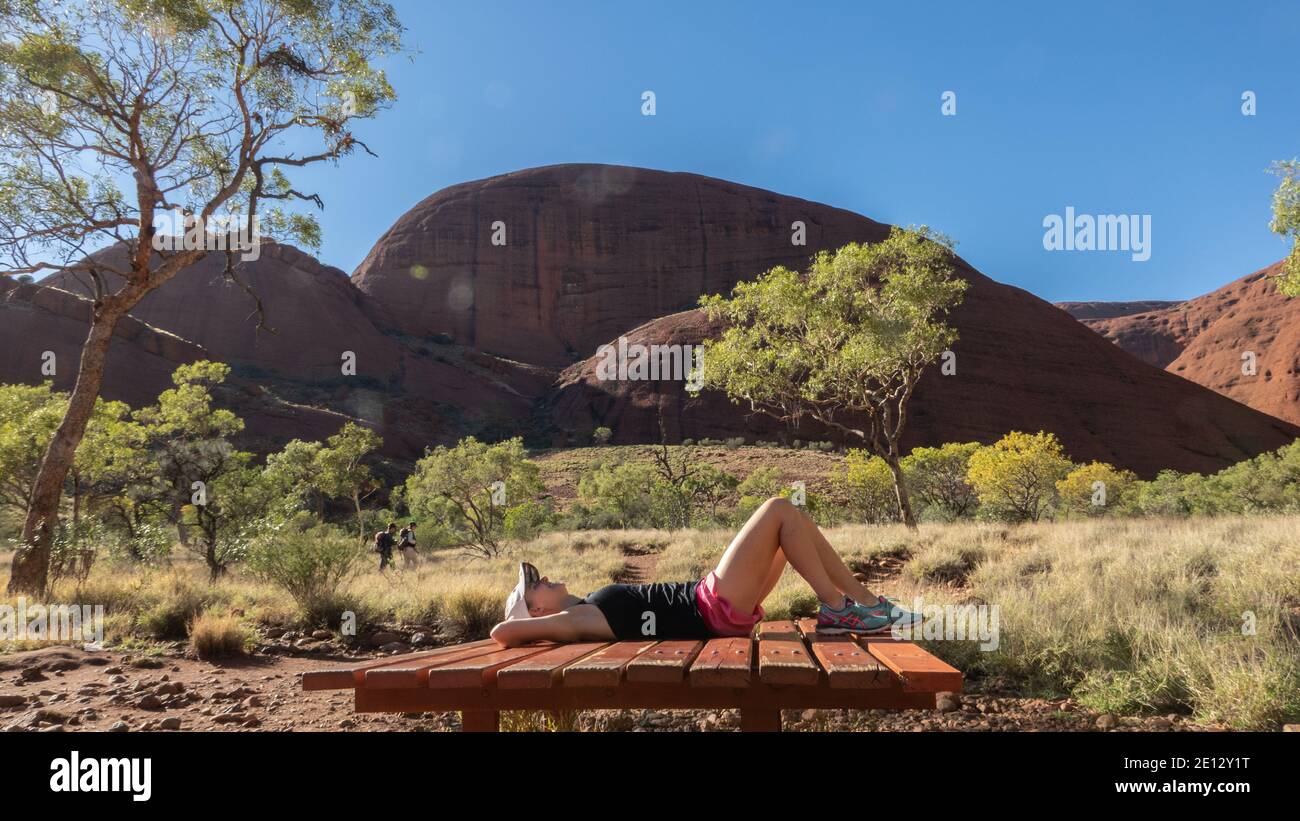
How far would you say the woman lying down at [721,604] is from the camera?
10.9ft

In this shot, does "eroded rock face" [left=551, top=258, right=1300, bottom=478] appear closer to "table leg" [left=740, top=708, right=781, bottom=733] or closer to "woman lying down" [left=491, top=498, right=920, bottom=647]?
"woman lying down" [left=491, top=498, right=920, bottom=647]

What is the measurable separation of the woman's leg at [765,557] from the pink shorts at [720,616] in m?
0.03

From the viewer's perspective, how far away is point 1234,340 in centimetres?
8900

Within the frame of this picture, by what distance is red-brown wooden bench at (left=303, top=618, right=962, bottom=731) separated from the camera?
2.27 m

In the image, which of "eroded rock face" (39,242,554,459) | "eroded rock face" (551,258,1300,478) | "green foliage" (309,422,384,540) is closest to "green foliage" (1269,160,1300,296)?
"green foliage" (309,422,384,540)

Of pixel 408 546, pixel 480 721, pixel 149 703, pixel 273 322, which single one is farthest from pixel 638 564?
pixel 273 322

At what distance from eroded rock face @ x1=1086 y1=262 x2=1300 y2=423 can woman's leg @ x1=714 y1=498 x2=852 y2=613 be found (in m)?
96.1

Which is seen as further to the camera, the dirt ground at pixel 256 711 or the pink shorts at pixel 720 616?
the dirt ground at pixel 256 711

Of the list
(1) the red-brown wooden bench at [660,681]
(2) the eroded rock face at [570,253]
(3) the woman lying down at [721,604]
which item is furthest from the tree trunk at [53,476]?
(2) the eroded rock face at [570,253]

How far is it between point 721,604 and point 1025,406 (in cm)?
6755

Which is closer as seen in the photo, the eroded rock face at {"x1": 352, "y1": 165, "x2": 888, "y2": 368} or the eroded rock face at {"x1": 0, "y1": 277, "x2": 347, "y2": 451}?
the eroded rock face at {"x1": 0, "y1": 277, "x2": 347, "y2": 451}

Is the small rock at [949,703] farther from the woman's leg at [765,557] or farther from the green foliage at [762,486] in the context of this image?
the green foliage at [762,486]
